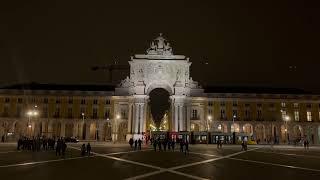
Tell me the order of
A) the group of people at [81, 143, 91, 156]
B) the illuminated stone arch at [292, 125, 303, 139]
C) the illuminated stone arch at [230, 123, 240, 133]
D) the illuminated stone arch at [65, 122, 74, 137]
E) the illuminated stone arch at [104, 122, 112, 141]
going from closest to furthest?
the group of people at [81, 143, 91, 156]
the illuminated stone arch at [65, 122, 74, 137]
the illuminated stone arch at [230, 123, 240, 133]
the illuminated stone arch at [292, 125, 303, 139]
the illuminated stone arch at [104, 122, 112, 141]

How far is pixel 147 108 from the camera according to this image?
316 ft

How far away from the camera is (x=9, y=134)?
90.6 m

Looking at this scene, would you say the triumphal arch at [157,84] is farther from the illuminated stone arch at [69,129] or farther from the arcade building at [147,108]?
the illuminated stone arch at [69,129]

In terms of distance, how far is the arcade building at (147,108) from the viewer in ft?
303

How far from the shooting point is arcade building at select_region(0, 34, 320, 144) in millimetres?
92312

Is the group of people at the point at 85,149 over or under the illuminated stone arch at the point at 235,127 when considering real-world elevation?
under

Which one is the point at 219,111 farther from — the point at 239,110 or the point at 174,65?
the point at 174,65

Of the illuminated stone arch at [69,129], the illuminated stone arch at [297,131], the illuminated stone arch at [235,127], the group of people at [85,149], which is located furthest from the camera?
the illuminated stone arch at [297,131]

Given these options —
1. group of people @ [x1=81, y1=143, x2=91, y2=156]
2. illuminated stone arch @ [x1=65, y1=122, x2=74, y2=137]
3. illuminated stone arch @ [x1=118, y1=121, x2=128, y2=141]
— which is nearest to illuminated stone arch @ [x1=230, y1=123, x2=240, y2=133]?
illuminated stone arch @ [x1=118, y1=121, x2=128, y2=141]

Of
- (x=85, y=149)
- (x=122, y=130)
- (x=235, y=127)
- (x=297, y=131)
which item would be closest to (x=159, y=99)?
(x=122, y=130)

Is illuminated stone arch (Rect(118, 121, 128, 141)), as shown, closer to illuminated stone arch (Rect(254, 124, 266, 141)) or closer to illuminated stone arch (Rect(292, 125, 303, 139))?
illuminated stone arch (Rect(254, 124, 266, 141))

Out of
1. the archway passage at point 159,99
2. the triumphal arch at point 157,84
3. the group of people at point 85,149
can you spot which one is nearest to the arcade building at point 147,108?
the triumphal arch at point 157,84

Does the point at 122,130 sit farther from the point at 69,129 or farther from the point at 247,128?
the point at 247,128

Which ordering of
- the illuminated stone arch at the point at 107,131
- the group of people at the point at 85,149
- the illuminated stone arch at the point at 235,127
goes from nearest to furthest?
the group of people at the point at 85,149 → the illuminated stone arch at the point at 235,127 → the illuminated stone arch at the point at 107,131
